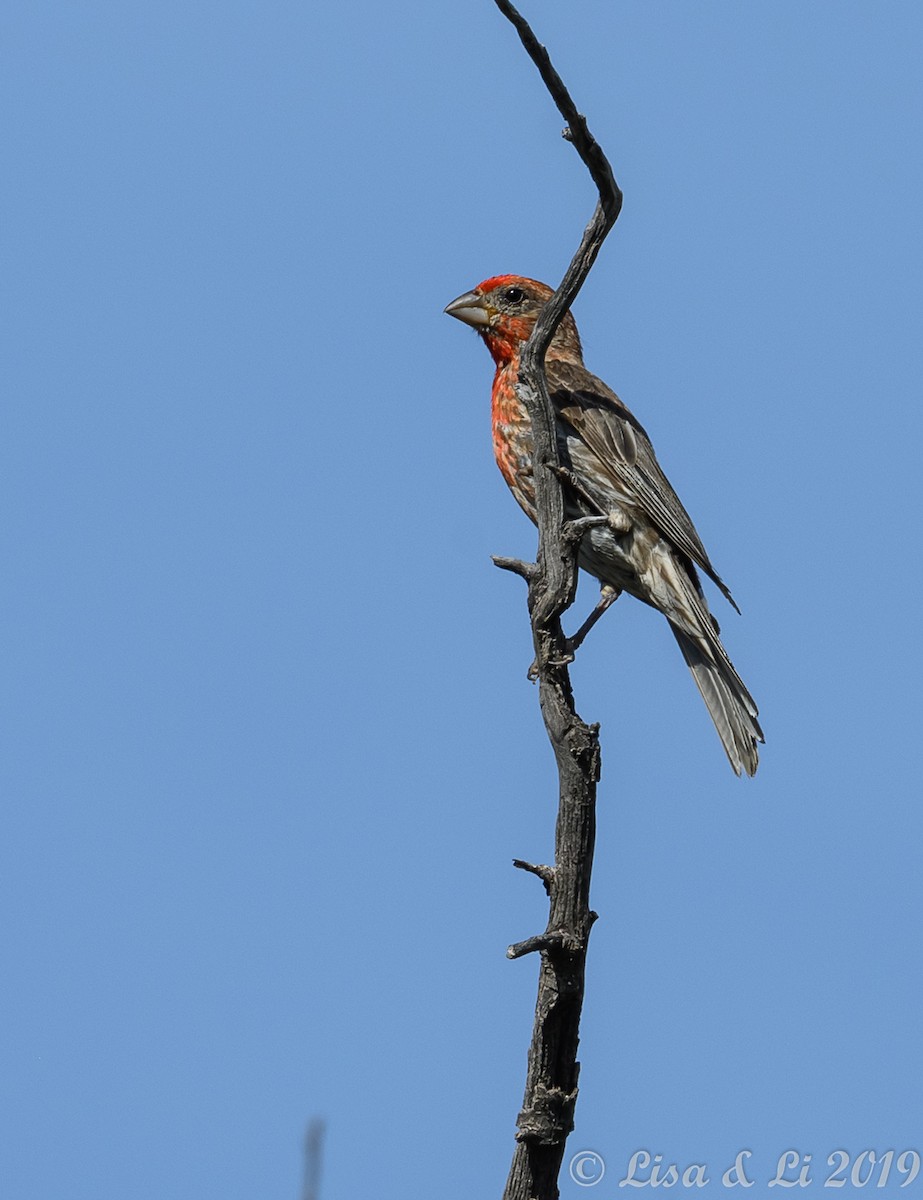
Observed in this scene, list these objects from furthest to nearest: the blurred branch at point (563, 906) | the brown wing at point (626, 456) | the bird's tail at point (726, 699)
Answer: the brown wing at point (626, 456)
the bird's tail at point (726, 699)
the blurred branch at point (563, 906)

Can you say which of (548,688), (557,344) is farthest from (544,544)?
(557,344)

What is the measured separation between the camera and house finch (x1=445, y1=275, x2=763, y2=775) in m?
8.16

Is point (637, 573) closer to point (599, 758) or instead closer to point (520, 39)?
point (599, 758)

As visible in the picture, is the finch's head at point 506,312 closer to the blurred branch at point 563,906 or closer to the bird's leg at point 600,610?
the bird's leg at point 600,610

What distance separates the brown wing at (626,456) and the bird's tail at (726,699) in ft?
0.99

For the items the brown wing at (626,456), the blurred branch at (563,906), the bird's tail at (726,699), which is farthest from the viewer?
the brown wing at (626,456)

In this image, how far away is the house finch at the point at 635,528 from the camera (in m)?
8.16

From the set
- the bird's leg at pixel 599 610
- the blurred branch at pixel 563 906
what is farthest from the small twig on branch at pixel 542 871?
the bird's leg at pixel 599 610

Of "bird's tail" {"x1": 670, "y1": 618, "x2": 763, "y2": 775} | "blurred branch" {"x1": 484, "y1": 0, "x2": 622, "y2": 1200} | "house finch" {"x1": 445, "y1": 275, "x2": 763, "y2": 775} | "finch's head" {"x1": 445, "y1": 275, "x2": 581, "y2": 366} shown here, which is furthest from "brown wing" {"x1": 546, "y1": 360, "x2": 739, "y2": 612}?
"blurred branch" {"x1": 484, "y1": 0, "x2": 622, "y2": 1200}

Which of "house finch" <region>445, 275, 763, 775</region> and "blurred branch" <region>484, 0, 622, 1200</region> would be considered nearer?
"blurred branch" <region>484, 0, 622, 1200</region>

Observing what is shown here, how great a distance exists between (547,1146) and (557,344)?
479cm

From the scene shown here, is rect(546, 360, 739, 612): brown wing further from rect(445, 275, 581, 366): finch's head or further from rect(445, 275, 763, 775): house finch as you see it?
rect(445, 275, 581, 366): finch's head

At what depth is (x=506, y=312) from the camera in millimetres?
9156

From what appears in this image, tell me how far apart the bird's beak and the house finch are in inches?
30.5
